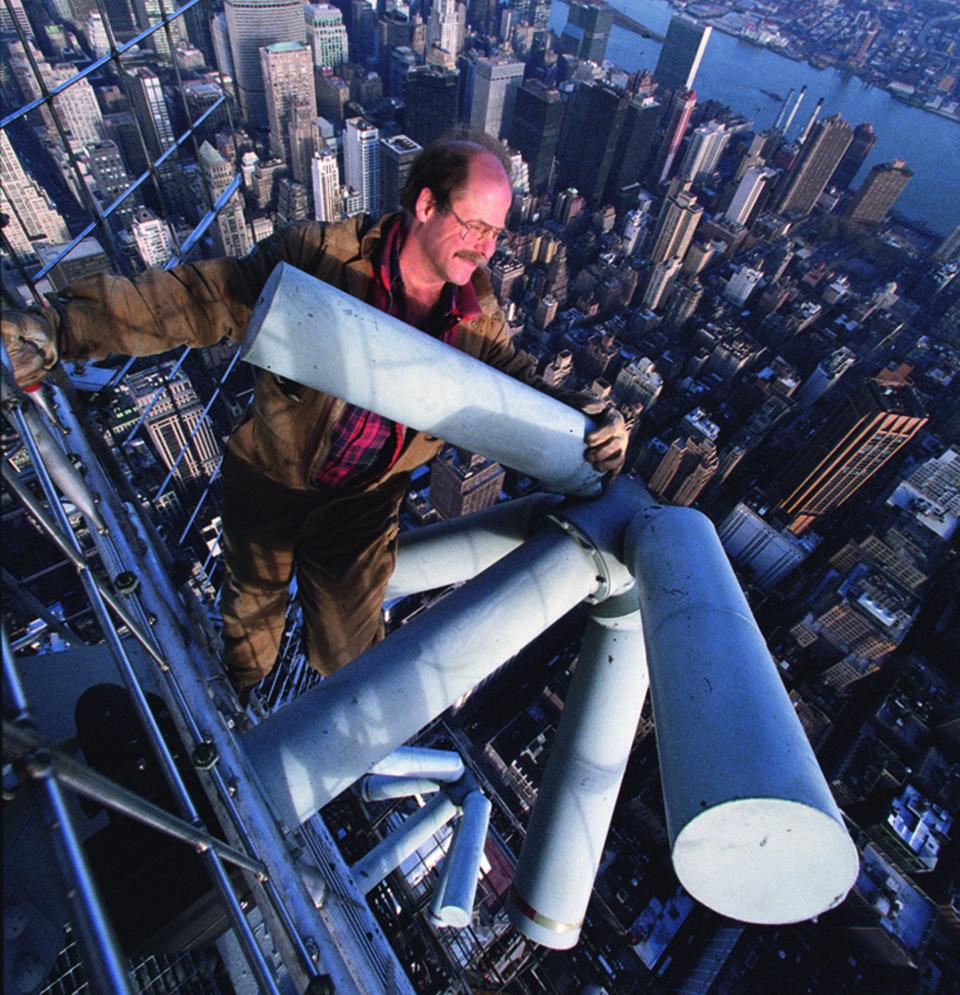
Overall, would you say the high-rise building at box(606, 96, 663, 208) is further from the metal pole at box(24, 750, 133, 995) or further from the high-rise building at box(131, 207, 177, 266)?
the metal pole at box(24, 750, 133, 995)

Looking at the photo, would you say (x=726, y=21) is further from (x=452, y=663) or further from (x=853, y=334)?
(x=452, y=663)

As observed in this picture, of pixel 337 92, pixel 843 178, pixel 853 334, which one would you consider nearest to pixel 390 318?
pixel 853 334

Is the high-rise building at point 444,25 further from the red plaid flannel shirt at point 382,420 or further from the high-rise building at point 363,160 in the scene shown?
the red plaid flannel shirt at point 382,420

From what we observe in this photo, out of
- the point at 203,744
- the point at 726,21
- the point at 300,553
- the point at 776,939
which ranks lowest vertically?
the point at 776,939

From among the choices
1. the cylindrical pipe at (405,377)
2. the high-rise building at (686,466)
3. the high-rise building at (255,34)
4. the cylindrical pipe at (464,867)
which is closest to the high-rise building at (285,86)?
the high-rise building at (255,34)

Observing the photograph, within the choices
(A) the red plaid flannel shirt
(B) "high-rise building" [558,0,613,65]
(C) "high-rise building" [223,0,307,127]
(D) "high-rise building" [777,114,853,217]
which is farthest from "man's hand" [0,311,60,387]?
(B) "high-rise building" [558,0,613,65]

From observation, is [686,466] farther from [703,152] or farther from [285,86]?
[285,86]
